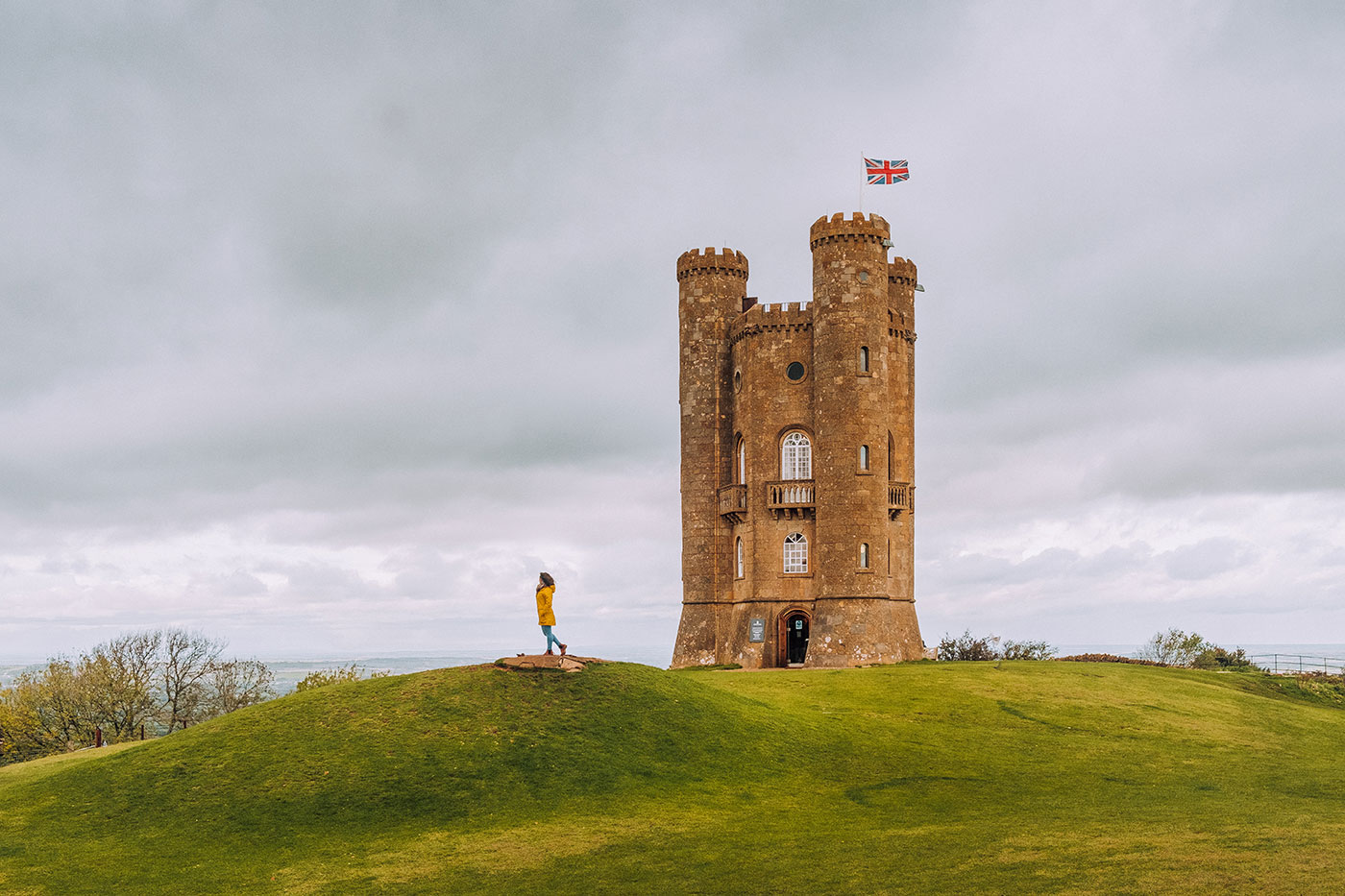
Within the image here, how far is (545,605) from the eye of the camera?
28.2 meters

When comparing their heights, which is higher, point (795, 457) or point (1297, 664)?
point (795, 457)

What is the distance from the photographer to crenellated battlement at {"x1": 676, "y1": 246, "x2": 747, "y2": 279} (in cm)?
5675

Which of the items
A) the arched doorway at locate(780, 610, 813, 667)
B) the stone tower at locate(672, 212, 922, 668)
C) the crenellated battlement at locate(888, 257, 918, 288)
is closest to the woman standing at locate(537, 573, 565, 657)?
the stone tower at locate(672, 212, 922, 668)

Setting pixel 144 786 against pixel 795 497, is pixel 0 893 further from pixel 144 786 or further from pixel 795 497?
pixel 795 497

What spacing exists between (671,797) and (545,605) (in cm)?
643

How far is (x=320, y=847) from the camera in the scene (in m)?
21.1

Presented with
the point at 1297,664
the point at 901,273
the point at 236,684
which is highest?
the point at 901,273

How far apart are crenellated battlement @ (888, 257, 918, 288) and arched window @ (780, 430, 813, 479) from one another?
10.4m

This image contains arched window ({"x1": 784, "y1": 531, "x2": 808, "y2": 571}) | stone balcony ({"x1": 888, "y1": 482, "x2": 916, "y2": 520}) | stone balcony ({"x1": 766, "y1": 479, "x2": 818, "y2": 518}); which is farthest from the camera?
stone balcony ({"x1": 888, "y1": 482, "x2": 916, "y2": 520})

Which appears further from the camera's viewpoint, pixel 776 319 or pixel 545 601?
pixel 776 319

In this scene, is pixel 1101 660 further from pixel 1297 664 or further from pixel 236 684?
pixel 236 684

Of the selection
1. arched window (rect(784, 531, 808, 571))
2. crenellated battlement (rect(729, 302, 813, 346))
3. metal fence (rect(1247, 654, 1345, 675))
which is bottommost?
metal fence (rect(1247, 654, 1345, 675))

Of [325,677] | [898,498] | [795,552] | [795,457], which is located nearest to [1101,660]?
[898,498]

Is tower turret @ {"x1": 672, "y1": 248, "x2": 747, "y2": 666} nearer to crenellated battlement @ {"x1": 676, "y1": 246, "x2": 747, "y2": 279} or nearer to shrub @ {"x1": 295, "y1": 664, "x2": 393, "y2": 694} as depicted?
crenellated battlement @ {"x1": 676, "y1": 246, "x2": 747, "y2": 279}
